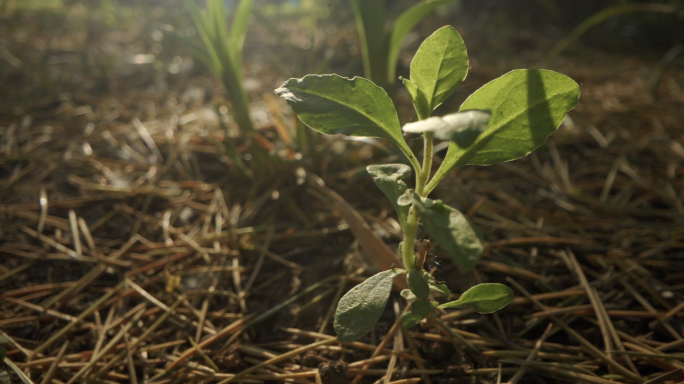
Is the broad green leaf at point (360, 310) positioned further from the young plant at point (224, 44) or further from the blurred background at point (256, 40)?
the blurred background at point (256, 40)

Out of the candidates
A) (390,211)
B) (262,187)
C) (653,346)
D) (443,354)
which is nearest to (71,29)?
(262,187)

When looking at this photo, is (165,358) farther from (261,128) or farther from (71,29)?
(71,29)

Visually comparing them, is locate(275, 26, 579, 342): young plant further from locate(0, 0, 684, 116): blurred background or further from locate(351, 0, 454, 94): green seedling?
locate(0, 0, 684, 116): blurred background

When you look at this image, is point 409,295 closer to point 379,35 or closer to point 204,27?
point 379,35

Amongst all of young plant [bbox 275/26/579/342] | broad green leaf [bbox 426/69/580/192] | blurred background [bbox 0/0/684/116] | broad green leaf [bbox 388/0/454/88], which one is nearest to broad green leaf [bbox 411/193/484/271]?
young plant [bbox 275/26/579/342]

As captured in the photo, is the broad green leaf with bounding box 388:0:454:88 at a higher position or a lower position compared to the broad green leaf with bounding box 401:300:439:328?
higher
